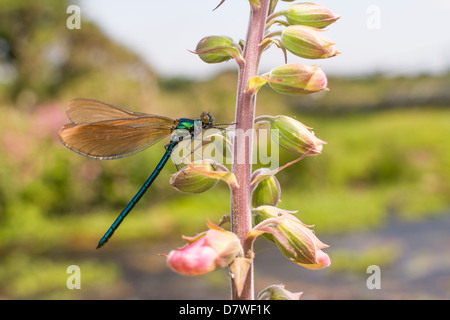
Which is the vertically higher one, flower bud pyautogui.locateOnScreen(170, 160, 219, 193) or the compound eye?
the compound eye

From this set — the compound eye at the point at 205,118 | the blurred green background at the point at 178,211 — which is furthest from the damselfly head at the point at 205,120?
the blurred green background at the point at 178,211

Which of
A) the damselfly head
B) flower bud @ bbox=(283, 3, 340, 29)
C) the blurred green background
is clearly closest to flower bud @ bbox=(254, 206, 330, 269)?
the damselfly head

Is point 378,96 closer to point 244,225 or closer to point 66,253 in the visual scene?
point 66,253

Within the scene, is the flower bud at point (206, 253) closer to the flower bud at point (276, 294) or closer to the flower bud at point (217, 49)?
the flower bud at point (276, 294)

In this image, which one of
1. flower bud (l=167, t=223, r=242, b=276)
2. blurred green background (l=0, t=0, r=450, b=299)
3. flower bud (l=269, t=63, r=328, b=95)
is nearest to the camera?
flower bud (l=167, t=223, r=242, b=276)

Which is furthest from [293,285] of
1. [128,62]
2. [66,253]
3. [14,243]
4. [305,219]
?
[128,62]

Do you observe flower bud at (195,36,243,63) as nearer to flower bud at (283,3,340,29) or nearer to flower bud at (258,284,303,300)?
flower bud at (283,3,340,29)

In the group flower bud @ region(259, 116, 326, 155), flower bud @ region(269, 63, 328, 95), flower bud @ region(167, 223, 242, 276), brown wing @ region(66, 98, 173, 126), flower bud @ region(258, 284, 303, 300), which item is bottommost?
flower bud @ region(258, 284, 303, 300)
